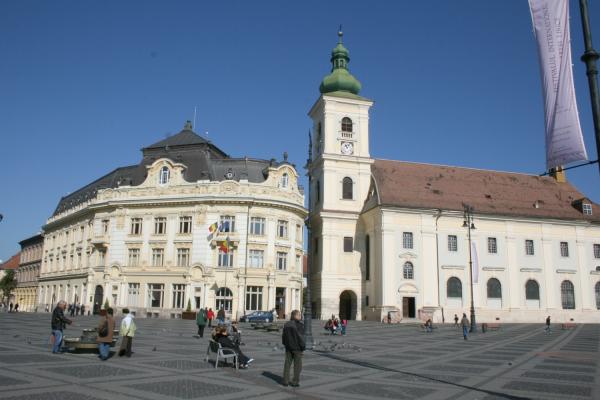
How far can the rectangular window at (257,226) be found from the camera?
162 feet

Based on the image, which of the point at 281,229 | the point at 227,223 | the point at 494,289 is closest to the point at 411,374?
the point at 227,223

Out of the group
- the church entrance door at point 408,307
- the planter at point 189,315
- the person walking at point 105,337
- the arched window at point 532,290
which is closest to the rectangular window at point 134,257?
the planter at point 189,315

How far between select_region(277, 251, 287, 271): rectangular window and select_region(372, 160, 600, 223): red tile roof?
11.0m

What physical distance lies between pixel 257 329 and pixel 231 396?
23.5 meters

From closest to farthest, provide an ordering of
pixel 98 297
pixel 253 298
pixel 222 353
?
pixel 222 353
pixel 253 298
pixel 98 297

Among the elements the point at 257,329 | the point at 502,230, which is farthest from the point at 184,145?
the point at 502,230

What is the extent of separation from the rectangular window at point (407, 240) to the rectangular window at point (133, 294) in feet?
87.3

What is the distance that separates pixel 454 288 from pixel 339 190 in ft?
48.7

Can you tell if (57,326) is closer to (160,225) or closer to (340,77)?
(160,225)

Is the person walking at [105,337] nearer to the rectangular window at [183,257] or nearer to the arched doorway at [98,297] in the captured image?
the rectangular window at [183,257]

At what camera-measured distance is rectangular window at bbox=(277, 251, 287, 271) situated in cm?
5012

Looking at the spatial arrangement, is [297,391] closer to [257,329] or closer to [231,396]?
[231,396]

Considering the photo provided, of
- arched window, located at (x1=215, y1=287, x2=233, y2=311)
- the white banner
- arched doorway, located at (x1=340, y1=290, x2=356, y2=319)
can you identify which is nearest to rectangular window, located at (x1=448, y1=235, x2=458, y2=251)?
arched doorway, located at (x1=340, y1=290, x2=356, y2=319)

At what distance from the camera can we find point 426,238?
49.6 metres
